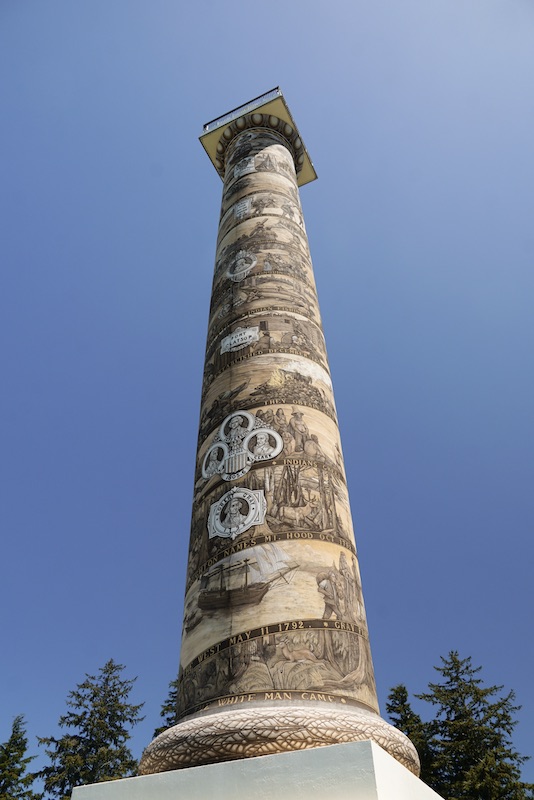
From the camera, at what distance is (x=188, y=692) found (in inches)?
187

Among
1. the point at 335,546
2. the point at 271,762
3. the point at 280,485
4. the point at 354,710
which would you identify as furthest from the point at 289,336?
the point at 271,762

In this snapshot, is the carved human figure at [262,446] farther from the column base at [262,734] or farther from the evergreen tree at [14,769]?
the evergreen tree at [14,769]

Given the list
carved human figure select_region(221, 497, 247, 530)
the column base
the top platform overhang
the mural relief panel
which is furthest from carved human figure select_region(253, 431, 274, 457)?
the top platform overhang

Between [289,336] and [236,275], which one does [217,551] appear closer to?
[289,336]

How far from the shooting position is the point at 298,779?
11.4 feet

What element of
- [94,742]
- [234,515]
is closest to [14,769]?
[94,742]

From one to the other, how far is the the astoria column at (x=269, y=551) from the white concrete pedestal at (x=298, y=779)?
10.6 inches

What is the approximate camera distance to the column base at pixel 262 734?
3.90 m

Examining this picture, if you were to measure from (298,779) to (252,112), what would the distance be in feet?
35.3

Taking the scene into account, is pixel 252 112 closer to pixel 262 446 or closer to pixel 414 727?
pixel 262 446

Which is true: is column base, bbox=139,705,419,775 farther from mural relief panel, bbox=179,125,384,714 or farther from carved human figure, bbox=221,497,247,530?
carved human figure, bbox=221,497,247,530

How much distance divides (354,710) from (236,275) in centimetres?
513

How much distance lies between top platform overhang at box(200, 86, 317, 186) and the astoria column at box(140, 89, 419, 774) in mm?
4393

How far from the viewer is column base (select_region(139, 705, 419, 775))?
12.8ft
